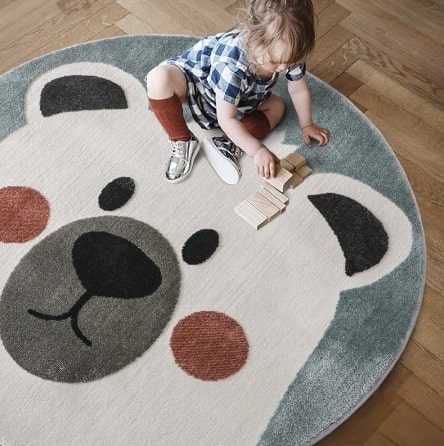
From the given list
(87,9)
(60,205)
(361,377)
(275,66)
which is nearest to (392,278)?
→ (361,377)

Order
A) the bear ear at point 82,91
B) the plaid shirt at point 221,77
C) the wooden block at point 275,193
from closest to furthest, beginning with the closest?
1. the plaid shirt at point 221,77
2. the wooden block at point 275,193
3. the bear ear at point 82,91

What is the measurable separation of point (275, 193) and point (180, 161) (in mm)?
204

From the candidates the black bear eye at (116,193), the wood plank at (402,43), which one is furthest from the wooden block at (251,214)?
the wood plank at (402,43)

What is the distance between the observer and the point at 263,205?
3.96 feet

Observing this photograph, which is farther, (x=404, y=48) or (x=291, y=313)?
(x=404, y=48)

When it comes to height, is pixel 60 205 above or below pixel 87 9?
below

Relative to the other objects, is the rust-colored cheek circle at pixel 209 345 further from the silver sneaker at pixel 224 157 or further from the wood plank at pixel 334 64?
the wood plank at pixel 334 64

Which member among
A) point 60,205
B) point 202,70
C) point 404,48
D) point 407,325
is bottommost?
point 407,325

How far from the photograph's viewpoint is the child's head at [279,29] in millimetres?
992

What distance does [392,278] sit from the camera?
3.76ft

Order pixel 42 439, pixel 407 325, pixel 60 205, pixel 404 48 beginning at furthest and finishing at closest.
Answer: pixel 404 48
pixel 60 205
pixel 407 325
pixel 42 439

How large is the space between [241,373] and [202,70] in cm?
58

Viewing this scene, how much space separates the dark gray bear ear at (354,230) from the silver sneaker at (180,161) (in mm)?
259

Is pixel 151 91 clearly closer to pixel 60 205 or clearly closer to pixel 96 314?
pixel 60 205
